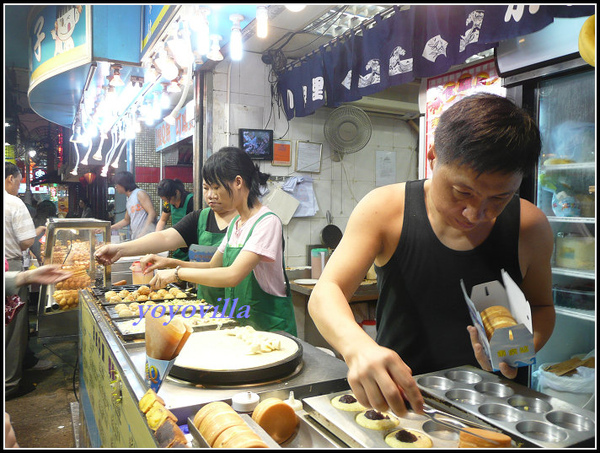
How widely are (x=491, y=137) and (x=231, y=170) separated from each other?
1.82m

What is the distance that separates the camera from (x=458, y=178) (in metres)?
1.22

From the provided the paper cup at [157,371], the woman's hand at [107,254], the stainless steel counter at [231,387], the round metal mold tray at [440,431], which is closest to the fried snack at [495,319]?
the round metal mold tray at [440,431]

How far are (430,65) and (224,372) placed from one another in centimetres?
277

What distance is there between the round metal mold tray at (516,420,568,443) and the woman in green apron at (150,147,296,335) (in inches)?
61.1

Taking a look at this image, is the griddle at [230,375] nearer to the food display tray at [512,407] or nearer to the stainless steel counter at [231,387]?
the stainless steel counter at [231,387]

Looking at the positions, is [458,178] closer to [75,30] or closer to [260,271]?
[260,271]

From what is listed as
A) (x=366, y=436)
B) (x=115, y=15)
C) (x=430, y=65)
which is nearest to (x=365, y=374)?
(x=366, y=436)

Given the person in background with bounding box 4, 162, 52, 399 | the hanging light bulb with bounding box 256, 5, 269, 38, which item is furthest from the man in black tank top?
the person in background with bounding box 4, 162, 52, 399

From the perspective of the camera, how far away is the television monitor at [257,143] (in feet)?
16.6

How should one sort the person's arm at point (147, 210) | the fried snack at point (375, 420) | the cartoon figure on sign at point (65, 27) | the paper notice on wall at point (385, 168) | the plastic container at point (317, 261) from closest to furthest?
the fried snack at point (375, 420) → the cartoon figure on sign at point (65, 27) → the plastic container at point (317, 261) → the paper notice on wall at point (385, 168) → the person's arm at point (147, 210)

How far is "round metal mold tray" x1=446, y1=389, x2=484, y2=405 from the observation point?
1.20 metres

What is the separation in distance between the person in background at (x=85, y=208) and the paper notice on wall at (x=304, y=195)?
14.2ft

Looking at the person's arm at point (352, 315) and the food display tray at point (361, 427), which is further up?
the person's arm at point (352, 315)

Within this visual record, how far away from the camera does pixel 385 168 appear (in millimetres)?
6086
